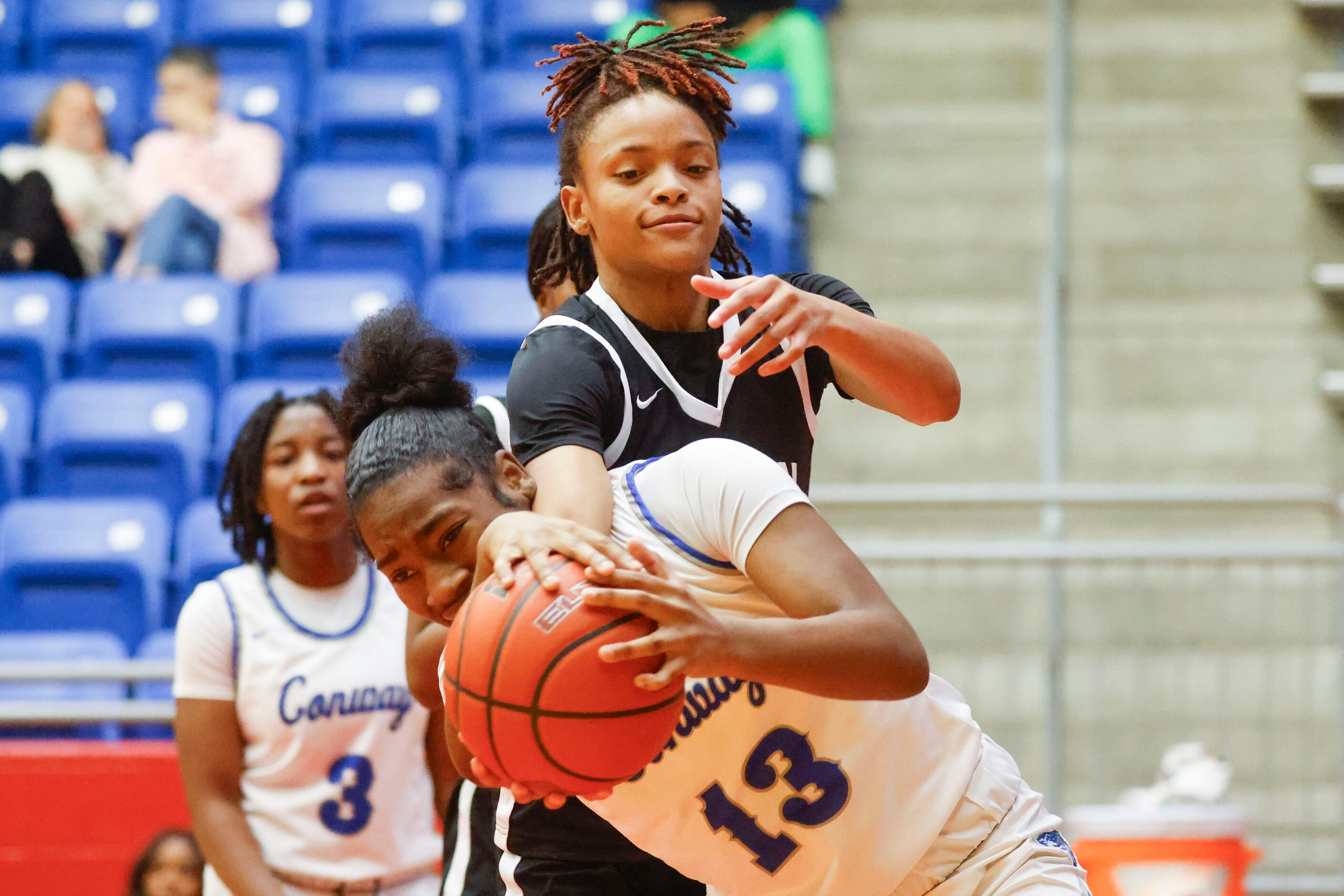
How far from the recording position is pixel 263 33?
28.9ft

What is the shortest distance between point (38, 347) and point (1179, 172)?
18.5 feet

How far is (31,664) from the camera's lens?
15.7 feet

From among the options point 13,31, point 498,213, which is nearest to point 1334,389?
point 498,213

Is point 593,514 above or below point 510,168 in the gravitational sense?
below

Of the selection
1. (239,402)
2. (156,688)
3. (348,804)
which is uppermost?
(239,402)

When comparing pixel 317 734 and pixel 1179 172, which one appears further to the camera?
pixel 1179 172

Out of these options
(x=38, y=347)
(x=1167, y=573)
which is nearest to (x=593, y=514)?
(x=1167, y=573)

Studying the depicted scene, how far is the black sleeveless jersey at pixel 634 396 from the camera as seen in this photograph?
246cm

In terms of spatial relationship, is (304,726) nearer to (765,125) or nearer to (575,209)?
(575,209)

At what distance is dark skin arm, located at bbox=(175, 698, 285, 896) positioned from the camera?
375 cm

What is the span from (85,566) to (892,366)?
15.5 ft

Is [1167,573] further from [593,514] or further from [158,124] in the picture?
[158,124]

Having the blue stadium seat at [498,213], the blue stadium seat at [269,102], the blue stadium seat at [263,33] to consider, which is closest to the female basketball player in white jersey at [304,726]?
the blue stadium seat at [498,213]

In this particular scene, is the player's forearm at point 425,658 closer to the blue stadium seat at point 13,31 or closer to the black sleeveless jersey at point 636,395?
the black sleeveless jersey at point 636,395
